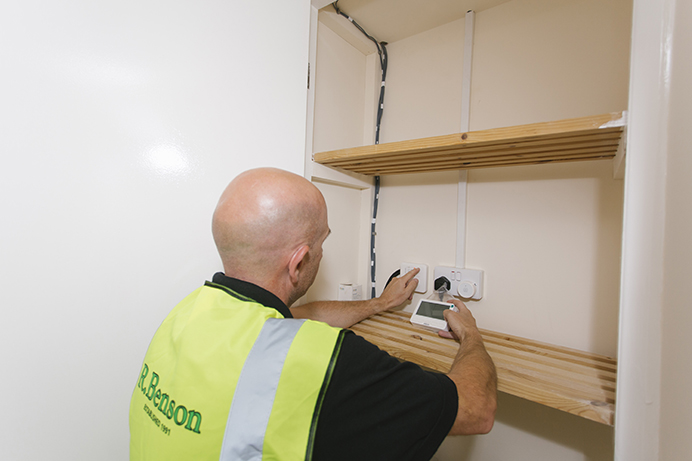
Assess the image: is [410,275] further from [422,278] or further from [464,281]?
[464,281]

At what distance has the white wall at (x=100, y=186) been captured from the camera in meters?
0.58

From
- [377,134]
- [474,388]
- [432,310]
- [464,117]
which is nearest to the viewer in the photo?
[474,388]

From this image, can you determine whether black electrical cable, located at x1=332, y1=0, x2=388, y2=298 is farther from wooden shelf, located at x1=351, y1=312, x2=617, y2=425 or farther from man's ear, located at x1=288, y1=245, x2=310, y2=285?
man's ear, located at x1=288, y1=245, x2=310, y2=285

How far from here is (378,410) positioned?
20.5 inches

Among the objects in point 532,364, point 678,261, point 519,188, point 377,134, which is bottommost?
point 532,364

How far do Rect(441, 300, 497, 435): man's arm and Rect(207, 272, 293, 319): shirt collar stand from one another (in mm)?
390

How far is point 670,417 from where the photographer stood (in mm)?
477

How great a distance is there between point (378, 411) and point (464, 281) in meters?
0.75

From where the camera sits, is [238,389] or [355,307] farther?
[355,307]

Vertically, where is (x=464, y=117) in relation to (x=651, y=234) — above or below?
above

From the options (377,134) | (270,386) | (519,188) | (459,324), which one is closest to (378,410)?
(270,386)

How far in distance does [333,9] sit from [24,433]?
1424 millimetres

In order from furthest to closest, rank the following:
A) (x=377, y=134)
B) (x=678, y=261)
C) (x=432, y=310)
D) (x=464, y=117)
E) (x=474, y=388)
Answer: (x=377, y=134), (x=464, y=117), (x=432, y=310), (x=474, y=388), (x=678, y=261)

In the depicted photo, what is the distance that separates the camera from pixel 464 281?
45.7 inches
